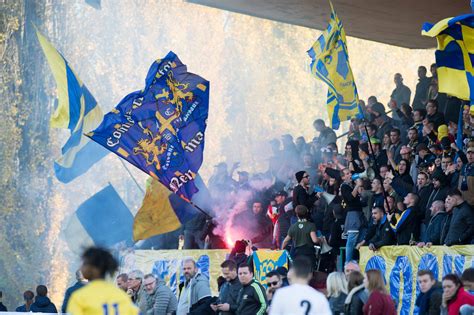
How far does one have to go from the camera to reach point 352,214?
18078mm

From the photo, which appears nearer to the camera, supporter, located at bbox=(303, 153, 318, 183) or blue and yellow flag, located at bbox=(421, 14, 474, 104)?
blue and yellow flag, located at bbox=(421, 14, 474, 104)

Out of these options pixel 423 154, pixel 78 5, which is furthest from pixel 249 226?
pixel 78 5

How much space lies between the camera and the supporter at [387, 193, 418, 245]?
53.7ft

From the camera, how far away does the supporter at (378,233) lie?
54.4 ft

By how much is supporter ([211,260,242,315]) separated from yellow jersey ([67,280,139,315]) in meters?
5.62

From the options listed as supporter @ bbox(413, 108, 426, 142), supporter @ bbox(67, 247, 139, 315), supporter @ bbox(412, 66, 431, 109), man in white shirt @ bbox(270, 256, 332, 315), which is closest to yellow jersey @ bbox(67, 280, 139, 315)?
supporter @ bbox(67, 247, 139, 315)

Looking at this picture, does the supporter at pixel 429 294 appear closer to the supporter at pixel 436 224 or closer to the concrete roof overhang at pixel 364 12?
the supporter at pixel 436 224

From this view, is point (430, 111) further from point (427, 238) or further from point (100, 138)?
point (100, 138)

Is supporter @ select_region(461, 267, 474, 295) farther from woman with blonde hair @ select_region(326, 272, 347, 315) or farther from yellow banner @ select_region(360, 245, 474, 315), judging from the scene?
yellow banner @ select_region(360, 245, 474, 315)

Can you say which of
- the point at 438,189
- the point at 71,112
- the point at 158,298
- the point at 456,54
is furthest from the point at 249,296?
the point at 71,112

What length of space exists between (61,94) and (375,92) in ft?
108

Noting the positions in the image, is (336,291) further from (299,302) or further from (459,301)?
(299,302)

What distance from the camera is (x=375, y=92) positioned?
5300 cm

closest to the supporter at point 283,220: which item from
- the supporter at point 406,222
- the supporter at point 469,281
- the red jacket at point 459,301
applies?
the supporter at point 406,222
